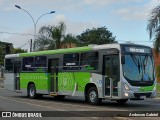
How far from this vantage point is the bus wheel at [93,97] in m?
21.2

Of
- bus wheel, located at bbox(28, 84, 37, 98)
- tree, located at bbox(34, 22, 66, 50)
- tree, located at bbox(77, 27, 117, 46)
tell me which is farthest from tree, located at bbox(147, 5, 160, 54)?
tree, located at bbox(77, 27, 117, 46)

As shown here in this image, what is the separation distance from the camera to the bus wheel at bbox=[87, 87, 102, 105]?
21.2m

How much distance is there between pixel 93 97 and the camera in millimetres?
21438

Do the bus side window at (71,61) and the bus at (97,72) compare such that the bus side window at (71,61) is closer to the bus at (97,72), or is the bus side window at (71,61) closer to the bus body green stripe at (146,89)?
the bus at (97,72)

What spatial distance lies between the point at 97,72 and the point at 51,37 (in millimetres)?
34275

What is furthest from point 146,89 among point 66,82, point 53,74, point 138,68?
point 53,74

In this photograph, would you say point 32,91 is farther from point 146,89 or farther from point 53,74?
point 146,89

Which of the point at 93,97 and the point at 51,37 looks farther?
the point at 51,37

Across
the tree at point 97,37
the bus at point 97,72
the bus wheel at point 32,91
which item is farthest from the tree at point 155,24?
the tree at point 97,37

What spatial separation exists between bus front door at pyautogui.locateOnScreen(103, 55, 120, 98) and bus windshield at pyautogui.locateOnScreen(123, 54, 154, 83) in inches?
19.0

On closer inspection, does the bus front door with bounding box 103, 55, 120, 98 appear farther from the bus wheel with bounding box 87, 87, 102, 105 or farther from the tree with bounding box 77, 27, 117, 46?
the tree with bounding box 77, 27, 117, 46

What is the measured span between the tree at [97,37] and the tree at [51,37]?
32188 millimetres

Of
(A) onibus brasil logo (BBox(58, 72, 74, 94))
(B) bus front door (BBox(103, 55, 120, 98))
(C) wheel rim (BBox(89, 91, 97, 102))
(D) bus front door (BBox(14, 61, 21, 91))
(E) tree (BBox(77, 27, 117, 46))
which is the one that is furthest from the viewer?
(E) tree (BBox(77, 27, 117, 46))

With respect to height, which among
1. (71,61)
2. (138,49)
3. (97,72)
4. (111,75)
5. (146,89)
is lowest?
(146,89)
